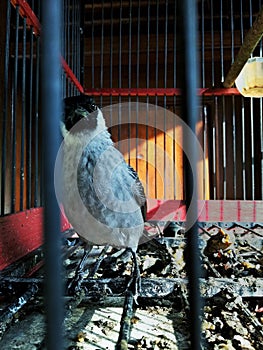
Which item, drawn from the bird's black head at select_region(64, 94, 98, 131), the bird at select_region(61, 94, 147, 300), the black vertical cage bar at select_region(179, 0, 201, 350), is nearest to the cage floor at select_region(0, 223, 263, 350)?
the bird at select_region(61, 94, 147, 300)

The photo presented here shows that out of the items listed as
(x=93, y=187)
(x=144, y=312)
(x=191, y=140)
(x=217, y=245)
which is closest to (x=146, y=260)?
(x=217, y=245)

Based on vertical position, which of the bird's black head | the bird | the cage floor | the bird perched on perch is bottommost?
A: the cage floor

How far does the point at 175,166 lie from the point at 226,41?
134 cm

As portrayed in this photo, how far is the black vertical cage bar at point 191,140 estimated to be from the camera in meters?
0.33

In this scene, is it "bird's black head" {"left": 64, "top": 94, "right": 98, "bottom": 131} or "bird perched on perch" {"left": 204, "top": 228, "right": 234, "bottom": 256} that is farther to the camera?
"bird perched on perch" {"left": 204, "top": 228, "right": 234, "bottom": 256}

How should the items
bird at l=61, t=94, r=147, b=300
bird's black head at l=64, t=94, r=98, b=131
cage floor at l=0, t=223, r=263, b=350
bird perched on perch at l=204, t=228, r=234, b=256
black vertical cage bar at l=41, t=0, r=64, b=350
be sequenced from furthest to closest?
bird perched on perch at l=204, t=228, r=234, b=256 < bird's black head at l=64, t=94, r=98, b=131 < bird at l=61, t=94, r=147, b=300 < cage floor at l=0, t=223, r=263, b=350 < black vertical cage bar at l=41, t=0, r=64, b=350

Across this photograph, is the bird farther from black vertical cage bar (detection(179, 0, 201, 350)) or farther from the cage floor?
black vertical cage bar (detection(179, 0, 201, 350))

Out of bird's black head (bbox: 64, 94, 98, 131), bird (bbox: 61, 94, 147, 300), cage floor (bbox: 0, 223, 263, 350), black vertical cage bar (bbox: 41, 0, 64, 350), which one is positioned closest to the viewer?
black vertical cage bar (bbox: 41, 0, 64, 350)

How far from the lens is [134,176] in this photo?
1.56 metres

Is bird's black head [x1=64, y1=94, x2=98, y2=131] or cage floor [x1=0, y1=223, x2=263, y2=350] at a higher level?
Result: bird's black head [x1=64, y1=94, x2=98, y2=131]

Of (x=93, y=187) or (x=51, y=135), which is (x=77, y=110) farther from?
(x=51, y=135)

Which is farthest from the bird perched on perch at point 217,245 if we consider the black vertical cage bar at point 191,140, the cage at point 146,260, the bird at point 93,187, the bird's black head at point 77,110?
the black vertical cage bar at point 191,140

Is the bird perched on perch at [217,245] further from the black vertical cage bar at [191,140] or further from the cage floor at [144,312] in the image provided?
the black vertical cage bar at [191,140]

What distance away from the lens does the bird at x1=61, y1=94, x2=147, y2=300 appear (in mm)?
1283
